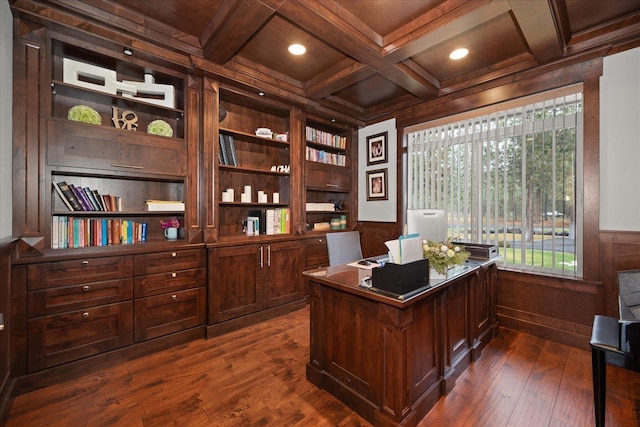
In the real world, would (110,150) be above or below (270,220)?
above

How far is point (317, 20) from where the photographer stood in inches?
83.7

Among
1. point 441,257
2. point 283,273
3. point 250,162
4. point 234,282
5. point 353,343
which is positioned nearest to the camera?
point 353,343

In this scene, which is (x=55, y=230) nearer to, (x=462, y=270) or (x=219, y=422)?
(x=219, y=422)

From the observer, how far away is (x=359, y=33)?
2.38m

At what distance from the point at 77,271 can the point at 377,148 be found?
3889mm

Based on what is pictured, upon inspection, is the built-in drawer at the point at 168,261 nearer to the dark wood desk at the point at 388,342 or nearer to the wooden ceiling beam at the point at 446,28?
the dark wood desk at the point at 388,342

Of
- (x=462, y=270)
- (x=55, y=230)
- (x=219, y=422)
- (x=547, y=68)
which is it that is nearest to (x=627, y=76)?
(x=547, y=68)

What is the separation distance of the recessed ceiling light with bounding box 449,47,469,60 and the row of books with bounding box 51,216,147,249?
360 cm

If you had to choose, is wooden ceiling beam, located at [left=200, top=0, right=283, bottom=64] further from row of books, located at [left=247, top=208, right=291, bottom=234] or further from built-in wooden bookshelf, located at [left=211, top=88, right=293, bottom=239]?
row of books, located at [left=247, top=208, right=291, bottom=234]

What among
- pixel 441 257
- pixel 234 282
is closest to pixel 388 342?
pixel 441 257

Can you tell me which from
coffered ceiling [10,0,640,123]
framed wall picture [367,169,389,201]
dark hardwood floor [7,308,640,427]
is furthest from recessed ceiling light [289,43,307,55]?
dark hardwood floor [7,308,640,427]

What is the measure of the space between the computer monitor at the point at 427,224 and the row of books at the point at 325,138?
86.1 inches

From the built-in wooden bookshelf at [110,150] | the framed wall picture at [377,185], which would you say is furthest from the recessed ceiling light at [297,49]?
the framed wall picture at [377,185]

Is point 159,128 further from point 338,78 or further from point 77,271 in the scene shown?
point 338,78
